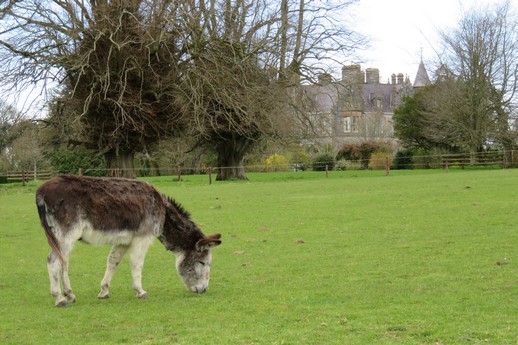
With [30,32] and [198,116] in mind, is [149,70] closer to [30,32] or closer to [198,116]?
[198,116]

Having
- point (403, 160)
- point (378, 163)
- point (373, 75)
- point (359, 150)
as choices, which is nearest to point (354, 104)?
point (378, 163)

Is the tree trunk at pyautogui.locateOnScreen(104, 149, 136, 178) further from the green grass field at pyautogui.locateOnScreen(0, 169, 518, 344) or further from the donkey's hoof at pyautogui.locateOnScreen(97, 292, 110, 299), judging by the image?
the donkey's hoof at pyautogui.locateOnScreen(97, 292, 110, 299)

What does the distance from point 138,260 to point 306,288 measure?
2.44 m

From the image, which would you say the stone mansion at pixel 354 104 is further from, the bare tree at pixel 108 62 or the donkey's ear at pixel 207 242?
the donkey's ear at pixel 207 242

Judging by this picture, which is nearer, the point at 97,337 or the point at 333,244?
the point at 97,337

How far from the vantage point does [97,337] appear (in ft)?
22.2

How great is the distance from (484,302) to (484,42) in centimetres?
5810

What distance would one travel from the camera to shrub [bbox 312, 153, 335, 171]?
63303mm

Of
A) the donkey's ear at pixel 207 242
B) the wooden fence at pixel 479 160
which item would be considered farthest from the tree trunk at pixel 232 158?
the donkey's ear at pixel 207 242

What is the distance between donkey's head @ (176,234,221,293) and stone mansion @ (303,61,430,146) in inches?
1296

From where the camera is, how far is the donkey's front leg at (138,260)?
350 inches

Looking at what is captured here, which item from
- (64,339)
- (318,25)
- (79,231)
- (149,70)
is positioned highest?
(318,25)

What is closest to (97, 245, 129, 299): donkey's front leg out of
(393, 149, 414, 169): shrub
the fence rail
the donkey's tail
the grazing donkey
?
the grazing donkey

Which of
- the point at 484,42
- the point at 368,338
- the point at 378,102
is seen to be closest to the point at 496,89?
the point at 484,42
